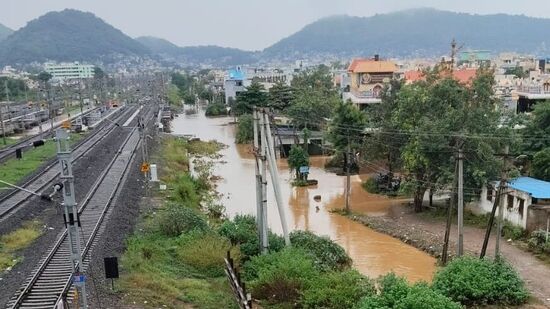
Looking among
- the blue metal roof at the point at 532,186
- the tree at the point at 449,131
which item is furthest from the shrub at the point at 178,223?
the blue metal roof at the point at 532,186

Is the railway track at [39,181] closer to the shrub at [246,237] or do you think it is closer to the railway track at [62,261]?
the railway track at [62,261]

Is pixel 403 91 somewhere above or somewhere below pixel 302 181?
above

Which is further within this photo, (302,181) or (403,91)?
(302,181)

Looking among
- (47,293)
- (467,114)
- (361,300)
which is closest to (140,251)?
(47,293)

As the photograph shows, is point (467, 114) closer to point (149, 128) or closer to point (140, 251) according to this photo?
point (140, 251)

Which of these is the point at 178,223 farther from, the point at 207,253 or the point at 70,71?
the point at 70,71

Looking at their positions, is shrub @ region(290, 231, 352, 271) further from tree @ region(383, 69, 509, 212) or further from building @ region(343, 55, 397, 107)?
building @ region(343, 55, 397, 107)
